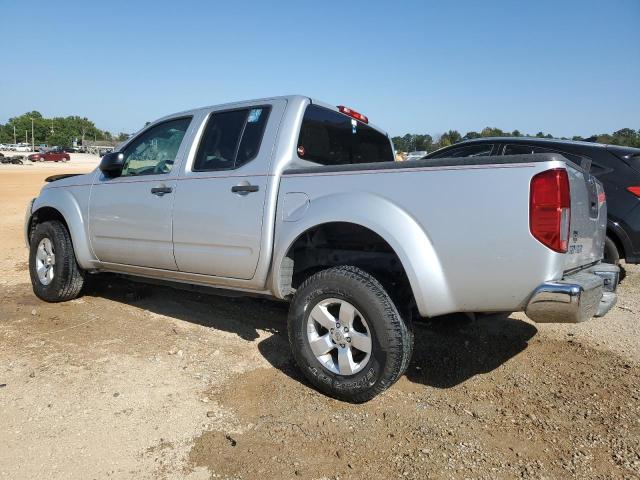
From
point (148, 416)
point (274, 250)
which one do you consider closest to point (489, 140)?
point (274, 250)

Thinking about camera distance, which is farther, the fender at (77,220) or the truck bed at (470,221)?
the fender at (77,220)

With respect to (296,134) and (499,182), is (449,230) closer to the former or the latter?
(499,182)

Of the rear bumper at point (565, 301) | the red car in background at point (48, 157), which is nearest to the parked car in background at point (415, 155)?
the rear bumper at point (565, 301)

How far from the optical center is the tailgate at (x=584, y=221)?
2822 millimetres

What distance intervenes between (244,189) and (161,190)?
94 centimetres

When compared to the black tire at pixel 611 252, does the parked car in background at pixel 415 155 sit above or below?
above

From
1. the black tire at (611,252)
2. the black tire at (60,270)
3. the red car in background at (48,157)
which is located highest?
the black tire at (611,252)

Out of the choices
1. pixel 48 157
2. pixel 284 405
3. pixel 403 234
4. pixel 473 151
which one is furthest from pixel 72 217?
pixel 48 157

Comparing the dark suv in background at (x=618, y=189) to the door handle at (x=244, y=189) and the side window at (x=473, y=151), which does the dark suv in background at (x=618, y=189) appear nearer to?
the side window at (x=473, y=151)

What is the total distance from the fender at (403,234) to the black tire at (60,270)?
304 centimetres

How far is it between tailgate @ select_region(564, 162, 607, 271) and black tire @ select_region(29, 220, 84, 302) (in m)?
4.53

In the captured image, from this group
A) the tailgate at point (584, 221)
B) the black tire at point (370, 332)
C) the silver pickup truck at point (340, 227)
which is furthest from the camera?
the black tire at point (370, 332)

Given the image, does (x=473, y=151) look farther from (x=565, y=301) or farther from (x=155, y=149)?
(x=565, y=301)

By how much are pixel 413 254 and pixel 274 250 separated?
1.08 metres
